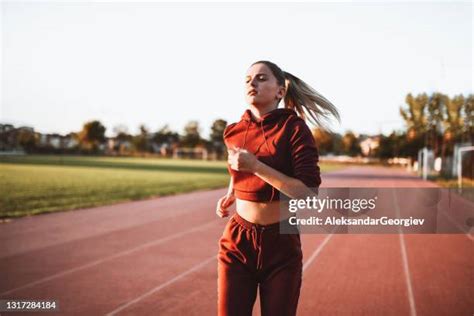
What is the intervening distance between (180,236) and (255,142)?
7.38 m

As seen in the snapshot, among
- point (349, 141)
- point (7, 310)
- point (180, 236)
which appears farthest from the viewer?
point (349, 141)

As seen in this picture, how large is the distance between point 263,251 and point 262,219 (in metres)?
0.14

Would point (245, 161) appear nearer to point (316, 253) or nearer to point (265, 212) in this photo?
point (265, 212)

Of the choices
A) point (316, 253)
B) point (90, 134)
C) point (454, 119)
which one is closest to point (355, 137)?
point (90, 134)

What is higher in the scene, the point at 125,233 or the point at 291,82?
the point at 291,82

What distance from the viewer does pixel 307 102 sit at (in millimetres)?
2584

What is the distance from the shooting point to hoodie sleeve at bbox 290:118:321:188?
2075 millimetres

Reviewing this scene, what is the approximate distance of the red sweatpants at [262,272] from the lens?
2266 millimetres

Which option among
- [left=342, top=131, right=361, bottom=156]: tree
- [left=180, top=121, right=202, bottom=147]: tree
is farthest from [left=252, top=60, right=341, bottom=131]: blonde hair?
[left=180, top=121, right=202, bottom=147]: tree

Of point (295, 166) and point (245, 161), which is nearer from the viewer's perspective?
point (245, 161)

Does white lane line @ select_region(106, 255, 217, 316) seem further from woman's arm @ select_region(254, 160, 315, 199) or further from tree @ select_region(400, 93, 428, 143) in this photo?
tree @ select_region(400, 93, 428, 143)

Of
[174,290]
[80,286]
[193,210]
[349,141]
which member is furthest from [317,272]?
[349,141]

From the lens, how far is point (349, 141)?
9944cm

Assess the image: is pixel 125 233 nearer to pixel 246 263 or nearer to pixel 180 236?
pixel 180 236
